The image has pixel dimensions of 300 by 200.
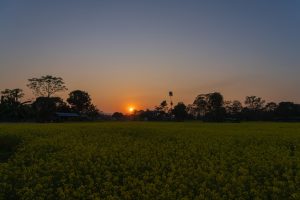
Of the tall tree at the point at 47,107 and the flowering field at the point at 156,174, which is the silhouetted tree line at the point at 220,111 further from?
the flowering field at the point at 156,174

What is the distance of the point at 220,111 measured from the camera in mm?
94750

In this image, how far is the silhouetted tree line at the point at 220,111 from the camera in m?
94.9

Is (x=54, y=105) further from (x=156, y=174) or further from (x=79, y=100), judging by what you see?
(x=156, y=174)

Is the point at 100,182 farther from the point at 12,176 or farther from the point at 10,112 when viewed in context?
the point at 10,112

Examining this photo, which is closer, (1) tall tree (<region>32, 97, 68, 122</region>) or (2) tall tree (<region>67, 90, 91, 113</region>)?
(1) tall tree (<region>32, 97, 68, 122</region>)

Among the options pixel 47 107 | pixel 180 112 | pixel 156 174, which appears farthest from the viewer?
pixel 180 112

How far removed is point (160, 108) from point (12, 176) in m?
110

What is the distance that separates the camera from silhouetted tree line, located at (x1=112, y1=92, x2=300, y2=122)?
9488cm

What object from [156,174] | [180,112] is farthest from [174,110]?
[156,174]

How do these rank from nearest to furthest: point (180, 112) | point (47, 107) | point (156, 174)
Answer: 1. point (156, 174)
2. point (47, 107)
3. point (180, 112)

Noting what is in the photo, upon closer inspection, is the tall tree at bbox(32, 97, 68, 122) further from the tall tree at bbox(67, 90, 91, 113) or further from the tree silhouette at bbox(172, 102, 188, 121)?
the tree silhouette at bbox(172, 102, 188, 121)

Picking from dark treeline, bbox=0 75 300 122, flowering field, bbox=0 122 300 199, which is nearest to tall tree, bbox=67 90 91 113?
dark treeline, bbox=0 75 300 122

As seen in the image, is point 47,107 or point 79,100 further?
point 79,100

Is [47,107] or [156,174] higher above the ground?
[47,107]
